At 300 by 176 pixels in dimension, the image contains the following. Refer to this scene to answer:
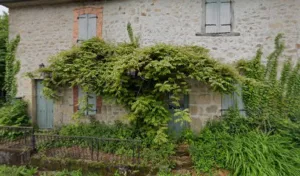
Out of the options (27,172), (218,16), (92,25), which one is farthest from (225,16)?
(27,172)

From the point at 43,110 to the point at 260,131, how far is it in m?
7.89

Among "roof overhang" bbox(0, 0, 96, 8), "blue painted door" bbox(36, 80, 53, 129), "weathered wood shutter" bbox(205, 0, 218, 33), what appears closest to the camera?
"weathered wood shutter" bbox(205, 0, 218, 33)

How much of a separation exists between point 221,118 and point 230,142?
1.32m

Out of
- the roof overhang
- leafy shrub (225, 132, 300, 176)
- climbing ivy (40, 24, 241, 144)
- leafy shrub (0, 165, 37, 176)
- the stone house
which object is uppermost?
the roof overhang

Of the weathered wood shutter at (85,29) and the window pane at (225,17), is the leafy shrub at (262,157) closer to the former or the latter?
the window pane at (225,17)

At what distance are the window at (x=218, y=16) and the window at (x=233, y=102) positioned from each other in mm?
2069

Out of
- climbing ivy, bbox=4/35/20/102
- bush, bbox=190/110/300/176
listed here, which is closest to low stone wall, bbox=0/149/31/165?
climbing ivy, bbox=4/35/20/102

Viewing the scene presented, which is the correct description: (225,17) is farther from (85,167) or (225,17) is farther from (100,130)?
(85,167)

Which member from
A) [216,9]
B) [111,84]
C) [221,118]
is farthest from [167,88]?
[216,9]

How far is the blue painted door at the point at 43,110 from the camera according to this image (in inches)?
297

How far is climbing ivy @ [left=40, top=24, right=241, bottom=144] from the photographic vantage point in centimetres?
474

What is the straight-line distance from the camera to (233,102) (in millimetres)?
6129

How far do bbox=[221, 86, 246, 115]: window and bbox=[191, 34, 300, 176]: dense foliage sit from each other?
0.15 meters

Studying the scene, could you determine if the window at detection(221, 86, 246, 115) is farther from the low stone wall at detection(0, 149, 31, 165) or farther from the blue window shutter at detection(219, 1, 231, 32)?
the low stone wall at detection(0, 149, 31, 165)
